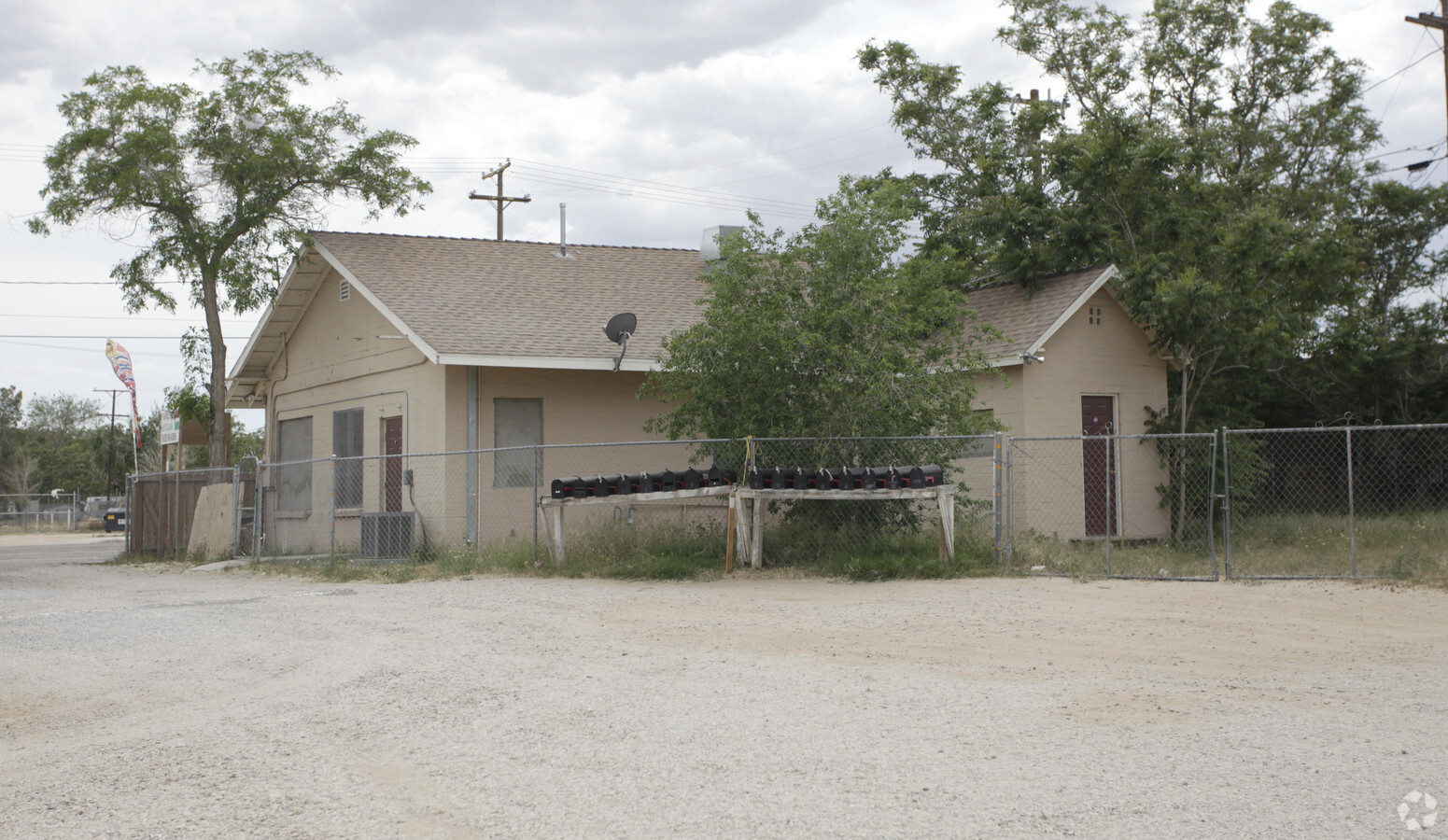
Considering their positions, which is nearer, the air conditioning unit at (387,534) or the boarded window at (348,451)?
the air conditioning unit at (387,534)

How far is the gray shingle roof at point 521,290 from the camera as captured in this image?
16.2 meters

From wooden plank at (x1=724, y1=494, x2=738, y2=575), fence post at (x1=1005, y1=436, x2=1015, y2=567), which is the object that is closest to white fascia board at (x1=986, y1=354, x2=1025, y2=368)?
fence post at (x1=1005, y1=436, x2=1015, y2=567)

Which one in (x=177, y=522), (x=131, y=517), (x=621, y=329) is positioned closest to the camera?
(x=621, y=329)

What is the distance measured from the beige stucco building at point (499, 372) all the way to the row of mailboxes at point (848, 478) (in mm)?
2695

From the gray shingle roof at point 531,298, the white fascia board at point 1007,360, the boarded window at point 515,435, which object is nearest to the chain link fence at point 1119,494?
the white fascia board at point 1007,360

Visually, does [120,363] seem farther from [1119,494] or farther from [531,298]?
[1119,494]

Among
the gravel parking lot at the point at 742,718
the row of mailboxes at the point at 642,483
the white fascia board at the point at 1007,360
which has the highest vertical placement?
the white fascia board at the point at 1007,360

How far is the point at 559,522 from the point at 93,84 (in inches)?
483

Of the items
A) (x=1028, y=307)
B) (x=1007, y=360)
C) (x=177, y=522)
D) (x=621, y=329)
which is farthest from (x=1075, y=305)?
(x=177, y=522)

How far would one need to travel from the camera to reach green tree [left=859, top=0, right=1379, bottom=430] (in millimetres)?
17422

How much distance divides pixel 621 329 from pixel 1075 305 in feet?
22.5

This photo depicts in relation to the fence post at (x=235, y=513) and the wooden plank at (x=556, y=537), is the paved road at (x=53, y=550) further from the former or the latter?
the wooden plank at (x=556, y=537)

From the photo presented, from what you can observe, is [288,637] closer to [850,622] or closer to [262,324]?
[850,622]

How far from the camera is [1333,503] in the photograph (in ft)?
71.3
